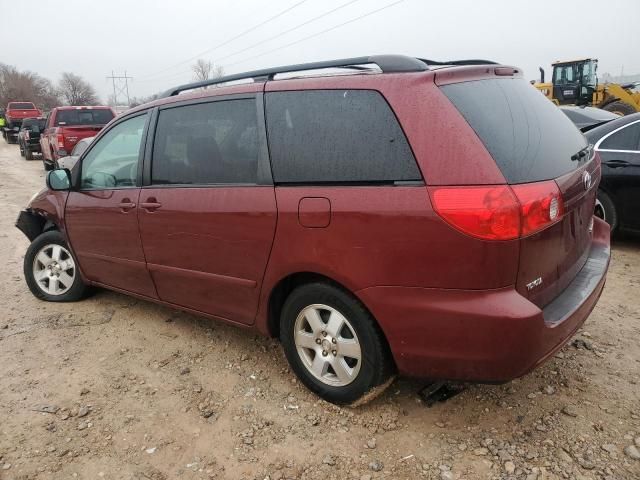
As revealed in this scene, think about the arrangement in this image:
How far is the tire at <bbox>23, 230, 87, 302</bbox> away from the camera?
438cm

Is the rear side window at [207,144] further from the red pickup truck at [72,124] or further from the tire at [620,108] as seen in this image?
the tire at [620,108]

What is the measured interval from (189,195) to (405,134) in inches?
57.9

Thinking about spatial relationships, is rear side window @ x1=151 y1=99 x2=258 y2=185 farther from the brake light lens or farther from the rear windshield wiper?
the rear windshield wiper

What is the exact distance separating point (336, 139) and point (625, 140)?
170 inches

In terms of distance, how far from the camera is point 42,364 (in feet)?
11.2

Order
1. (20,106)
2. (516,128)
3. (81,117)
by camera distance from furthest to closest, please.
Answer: (20,106)
(81,117)
(516,128)

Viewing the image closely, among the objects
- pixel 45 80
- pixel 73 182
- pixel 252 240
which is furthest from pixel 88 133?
pixel 45 80

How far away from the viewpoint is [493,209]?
6.76 ft

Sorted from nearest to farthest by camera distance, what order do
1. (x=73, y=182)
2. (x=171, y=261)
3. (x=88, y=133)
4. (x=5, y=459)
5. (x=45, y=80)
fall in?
1. (x=5, y=459)
2. (x=171, y=261)
3. (x=73, y=182)
4. (x=88, y=133)
5. (x=45, y=80)

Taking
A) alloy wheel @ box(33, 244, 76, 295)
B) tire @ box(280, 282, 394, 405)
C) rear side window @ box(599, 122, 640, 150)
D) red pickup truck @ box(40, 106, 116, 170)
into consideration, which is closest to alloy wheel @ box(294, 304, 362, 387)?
tire @ box(280, 282, 394, 405)

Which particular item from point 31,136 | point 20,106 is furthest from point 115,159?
point 20,106

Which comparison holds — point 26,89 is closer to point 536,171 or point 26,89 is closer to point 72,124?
point 72,124

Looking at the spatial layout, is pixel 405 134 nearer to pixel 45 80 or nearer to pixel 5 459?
pixel 5 459

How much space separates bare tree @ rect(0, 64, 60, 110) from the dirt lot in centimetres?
8515
